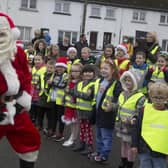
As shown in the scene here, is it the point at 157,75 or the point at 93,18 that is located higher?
the point at 93,18

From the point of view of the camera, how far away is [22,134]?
15.5ft

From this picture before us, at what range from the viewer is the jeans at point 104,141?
6.25m

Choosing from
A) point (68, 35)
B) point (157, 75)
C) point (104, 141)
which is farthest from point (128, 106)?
point (68, 35)

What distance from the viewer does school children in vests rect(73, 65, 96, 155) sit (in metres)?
6.63

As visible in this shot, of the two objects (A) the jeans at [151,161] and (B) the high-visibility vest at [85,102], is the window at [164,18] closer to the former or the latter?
(B) the high-visibility vest at [85,102]

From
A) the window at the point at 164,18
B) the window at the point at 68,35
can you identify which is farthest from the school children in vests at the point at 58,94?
the window at the point at 164,18

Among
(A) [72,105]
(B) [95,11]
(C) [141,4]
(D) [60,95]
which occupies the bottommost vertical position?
(A) [72,105]

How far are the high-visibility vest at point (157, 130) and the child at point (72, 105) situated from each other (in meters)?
2.54

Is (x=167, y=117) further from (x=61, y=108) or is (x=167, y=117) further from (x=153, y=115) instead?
(x=61, y=108)

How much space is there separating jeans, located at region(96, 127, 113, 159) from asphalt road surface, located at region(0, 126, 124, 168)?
19 cm

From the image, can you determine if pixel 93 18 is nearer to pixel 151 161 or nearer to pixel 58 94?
pixel 58 94

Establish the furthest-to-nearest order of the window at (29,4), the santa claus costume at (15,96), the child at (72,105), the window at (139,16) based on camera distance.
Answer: the window at (139,16), the window at (29,4), the child at (72,105), the santa claus costume at (15,96)

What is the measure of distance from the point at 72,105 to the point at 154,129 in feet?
8.80

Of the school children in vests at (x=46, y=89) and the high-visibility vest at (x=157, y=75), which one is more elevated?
the high-visibility vest at (x=157, y=75)
